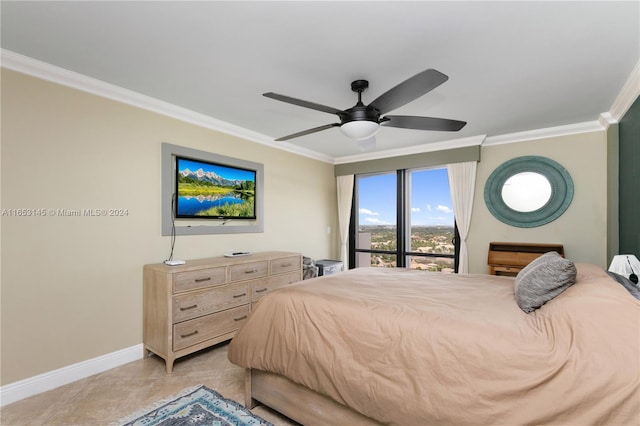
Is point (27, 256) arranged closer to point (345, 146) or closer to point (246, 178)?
point (246, 178)

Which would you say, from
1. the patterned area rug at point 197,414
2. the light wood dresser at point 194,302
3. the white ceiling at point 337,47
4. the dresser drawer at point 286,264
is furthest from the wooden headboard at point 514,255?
the patterned area rug at point 197,414

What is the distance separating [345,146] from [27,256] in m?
3.78

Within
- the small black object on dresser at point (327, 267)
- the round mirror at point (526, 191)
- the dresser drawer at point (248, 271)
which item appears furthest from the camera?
the small black object on dresser at point (327, 267)

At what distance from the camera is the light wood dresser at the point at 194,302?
2543 millimetres

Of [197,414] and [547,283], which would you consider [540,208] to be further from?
[197,414]

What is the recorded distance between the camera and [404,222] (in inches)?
187

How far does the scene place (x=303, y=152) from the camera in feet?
15.5

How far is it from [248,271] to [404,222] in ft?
8.89

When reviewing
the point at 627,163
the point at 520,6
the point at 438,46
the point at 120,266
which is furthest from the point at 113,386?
the point at 627,163

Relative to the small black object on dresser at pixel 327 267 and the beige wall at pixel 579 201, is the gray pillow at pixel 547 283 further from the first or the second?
the small black object on dresser at pixel 327 267

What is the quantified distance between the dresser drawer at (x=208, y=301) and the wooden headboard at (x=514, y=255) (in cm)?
307

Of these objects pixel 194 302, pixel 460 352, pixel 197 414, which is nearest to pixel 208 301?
pixel 194 302

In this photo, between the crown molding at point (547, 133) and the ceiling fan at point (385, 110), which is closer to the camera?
the ceiling fan at point (385, 110)

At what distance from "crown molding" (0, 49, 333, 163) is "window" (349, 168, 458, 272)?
2.24 m
